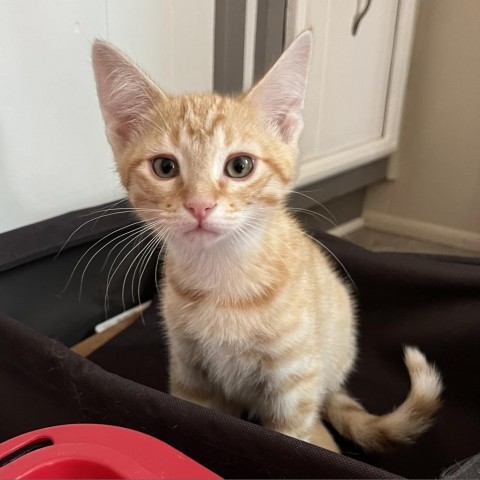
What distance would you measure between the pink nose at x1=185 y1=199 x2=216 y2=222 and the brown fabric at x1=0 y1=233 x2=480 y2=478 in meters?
0.26

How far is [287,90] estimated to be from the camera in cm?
90

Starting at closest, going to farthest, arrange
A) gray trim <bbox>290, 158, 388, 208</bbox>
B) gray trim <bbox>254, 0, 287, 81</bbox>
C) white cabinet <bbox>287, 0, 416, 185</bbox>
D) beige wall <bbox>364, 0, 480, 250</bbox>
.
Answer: gray trim <bbox>254, 0, 287, 81</bbox> → white cabinet <bbox>287, 0, 416, 185</bbox> → gray trim <bbox>290, 158, 388, 208</bbox> → beige wall <bbox>364, 0, 480, 250</bbox>

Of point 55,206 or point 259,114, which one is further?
point 55,206

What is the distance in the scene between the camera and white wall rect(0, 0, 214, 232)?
121 cm

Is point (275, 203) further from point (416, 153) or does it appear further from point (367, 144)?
point (416, 153)

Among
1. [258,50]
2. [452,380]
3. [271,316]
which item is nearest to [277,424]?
[271,316]

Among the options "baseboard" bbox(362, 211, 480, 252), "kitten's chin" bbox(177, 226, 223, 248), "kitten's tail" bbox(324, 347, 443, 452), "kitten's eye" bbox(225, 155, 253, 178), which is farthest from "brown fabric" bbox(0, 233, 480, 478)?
"baseboard" bbox(362, 211, 480, 252)

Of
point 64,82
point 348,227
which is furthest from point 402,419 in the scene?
point 348,227

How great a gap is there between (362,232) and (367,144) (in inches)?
20.7

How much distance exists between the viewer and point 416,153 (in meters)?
2.25

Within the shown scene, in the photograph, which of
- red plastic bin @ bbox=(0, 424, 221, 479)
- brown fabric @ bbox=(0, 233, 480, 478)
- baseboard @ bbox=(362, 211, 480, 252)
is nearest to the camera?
red plastic bin @ bbox=(0, 424, 221, 479)

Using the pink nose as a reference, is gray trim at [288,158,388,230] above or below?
below

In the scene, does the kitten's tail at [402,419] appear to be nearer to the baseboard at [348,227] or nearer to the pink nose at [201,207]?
the pink nose at [201,207]

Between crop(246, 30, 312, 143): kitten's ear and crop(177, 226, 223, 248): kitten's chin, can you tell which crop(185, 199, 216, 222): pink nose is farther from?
crop(246, 30, 312, 143): kitten's ear
